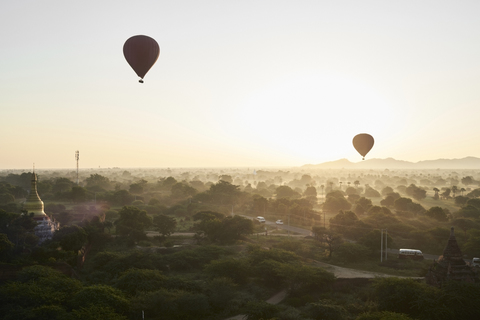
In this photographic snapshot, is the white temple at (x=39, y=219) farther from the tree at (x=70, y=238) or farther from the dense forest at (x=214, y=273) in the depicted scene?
the tree at (x=70, y=238)

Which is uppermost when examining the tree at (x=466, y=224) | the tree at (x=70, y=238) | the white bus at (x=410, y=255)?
the tree at (x=70, y=238)

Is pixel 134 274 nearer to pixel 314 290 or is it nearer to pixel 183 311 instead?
pixel 183 311

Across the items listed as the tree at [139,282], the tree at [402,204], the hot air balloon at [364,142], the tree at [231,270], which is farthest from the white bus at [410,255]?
the tree at [402,204]

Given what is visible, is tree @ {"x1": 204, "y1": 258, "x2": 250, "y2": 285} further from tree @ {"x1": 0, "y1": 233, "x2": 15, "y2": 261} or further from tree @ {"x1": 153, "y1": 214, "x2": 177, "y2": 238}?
tree @ {"x1": 153, "y1": 214, "x2": 177, "y2": 238}

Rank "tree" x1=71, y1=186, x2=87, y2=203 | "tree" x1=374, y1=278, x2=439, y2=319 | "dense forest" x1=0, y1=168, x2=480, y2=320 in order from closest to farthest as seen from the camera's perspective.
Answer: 1. "dense forest" x1=0, y1=168, x2=480, y2=320
2. "tree" x1=374, y1=278, x2=439, y2=319
3. "tree" x1=71, y1=186, x2=87, y2=203

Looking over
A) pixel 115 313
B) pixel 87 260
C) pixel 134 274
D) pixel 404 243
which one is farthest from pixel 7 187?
pixel 404 243

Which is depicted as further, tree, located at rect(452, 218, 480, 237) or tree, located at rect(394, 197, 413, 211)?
tree, located at rect(394, 197, 413, 211)

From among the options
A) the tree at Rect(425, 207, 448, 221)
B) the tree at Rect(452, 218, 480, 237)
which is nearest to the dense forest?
the tree at Rect(452, 218, 480, 237)

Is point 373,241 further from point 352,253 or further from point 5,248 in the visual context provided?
point 5,248
